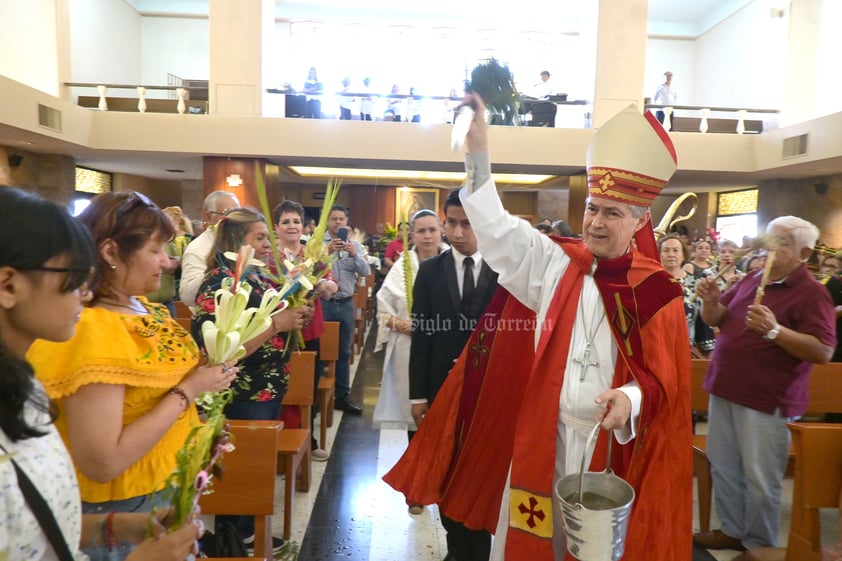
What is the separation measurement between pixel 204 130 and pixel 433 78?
6586 mm

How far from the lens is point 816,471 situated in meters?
2.33

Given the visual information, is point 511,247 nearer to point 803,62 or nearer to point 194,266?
point 194,266

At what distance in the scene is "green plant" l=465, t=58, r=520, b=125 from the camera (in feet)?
5.34

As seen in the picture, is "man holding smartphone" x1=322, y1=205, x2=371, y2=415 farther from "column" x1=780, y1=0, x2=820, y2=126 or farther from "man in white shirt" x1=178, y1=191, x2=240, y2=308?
"column" x1=780, y1=0, x2=820, y2=126

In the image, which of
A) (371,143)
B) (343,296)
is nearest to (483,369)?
(343,296)

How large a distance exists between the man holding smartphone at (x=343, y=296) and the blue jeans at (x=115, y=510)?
3389 millimetres

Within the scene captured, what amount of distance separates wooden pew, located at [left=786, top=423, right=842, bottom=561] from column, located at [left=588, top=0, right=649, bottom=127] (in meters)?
10.3

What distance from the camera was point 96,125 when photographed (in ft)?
34.7

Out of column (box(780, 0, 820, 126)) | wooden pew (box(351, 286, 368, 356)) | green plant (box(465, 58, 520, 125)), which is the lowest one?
wooden pew (box(351, 286, 368, 356))

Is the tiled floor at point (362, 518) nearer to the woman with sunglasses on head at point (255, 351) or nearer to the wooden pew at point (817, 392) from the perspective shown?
the woman with sunglasses on head at point (255, 351)

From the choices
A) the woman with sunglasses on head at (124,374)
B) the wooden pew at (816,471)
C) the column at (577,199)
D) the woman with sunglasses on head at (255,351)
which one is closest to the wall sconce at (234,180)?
the column at (577,199)

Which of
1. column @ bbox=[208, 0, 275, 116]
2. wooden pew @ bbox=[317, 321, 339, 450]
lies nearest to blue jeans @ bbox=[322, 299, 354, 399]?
wooden pew @ bbox=[317, 321, 339, 450]

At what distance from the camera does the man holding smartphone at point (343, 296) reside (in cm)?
484

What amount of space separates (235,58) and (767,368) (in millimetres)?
11272
